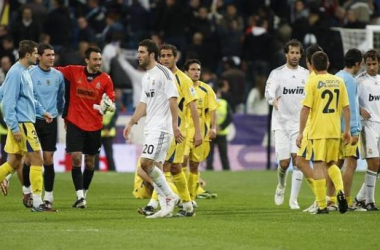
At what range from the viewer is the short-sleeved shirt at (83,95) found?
16969 mm

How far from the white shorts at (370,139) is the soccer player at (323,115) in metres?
1.20

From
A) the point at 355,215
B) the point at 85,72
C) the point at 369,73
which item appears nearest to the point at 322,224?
the point at 355,215

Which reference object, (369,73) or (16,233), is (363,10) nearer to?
(369,73)

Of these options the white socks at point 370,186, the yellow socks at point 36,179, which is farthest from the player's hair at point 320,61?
the yellow socks at point 36,179

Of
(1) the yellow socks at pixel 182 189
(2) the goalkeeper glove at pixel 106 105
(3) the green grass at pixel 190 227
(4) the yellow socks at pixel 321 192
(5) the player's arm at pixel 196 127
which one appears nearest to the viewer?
(3) the green grass at pixel 190 227

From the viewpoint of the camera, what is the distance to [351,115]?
1583 cm

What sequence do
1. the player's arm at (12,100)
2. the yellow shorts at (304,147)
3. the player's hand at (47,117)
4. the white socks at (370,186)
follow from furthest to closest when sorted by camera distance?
the white socks at (370,186), the player's hand at (47,117), the player's arm at (12,100), the yellow shorts at (304,147)

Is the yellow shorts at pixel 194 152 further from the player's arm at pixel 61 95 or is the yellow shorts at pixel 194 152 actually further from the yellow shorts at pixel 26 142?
the yellow shorts at pixel 26 142

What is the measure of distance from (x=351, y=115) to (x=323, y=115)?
0.77m

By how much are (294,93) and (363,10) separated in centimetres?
1430

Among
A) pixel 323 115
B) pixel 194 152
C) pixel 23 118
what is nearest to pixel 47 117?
pixel 23 118

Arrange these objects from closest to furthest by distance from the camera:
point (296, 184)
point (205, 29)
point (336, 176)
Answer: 1. point (336, 176)
2. point (296, 184)
3. point (205, 29)

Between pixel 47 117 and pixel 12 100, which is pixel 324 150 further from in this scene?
pixel 12 100

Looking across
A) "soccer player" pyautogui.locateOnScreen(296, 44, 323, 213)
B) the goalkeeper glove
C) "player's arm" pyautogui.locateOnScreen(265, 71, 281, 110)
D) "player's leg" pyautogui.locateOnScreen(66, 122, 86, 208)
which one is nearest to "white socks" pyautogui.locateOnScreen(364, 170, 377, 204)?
"soccer player" pyautogui.locateOnScreen(296, 44, 323, 213)
